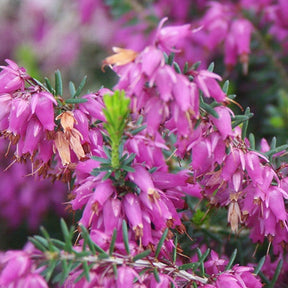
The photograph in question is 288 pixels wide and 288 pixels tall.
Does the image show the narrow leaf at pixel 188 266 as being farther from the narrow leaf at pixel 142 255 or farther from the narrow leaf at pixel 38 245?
the narrow leaf at pixel 38 245

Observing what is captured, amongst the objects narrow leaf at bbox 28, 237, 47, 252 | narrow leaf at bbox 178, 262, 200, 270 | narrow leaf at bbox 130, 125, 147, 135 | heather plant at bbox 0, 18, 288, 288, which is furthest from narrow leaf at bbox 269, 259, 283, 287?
narrow leaf at bbox 28, 237, 47, 252

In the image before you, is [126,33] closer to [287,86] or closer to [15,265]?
[287,86]

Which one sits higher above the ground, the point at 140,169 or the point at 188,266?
the point at 140,169

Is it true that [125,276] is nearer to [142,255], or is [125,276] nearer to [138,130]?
[142,255]

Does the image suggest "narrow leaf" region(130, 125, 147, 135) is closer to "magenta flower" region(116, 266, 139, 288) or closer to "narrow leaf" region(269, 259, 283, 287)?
"magenta flower" region(116, 266, 139, 288)

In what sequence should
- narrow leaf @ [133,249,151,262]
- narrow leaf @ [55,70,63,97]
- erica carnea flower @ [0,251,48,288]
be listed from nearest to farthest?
1. erica carnea flower @ [0,251,48,288]
2. narrow leaf @ [133,249,151,262]
3. narrow leaf @ [55,70,63,97]

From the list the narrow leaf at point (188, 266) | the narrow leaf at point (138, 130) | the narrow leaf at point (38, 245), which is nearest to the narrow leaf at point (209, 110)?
the narrow leaf at point (138, 130)

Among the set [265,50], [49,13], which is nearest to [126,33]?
[265,50]

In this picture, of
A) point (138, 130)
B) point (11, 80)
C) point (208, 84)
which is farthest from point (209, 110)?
point (11, 80)
